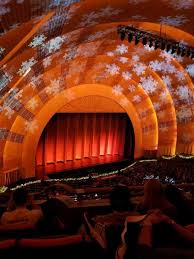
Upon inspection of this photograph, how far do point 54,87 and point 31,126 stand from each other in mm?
1520

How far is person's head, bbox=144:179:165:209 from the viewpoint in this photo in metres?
3.03

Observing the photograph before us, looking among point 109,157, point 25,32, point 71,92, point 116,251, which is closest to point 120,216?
point 116,251

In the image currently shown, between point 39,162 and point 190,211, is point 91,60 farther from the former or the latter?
point 190,211

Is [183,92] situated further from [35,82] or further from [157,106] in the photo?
[35,82]

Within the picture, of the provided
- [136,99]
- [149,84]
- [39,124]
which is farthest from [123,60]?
[39,124]

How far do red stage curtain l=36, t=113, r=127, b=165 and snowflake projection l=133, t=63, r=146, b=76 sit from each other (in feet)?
8.83

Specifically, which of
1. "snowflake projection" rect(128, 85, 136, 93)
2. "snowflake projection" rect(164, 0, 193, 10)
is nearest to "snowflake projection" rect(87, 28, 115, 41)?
"snowflake projection" rect(164, 0, 193, 10)

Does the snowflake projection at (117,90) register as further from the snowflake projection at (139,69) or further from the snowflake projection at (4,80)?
the snowflake projection at (4,80)

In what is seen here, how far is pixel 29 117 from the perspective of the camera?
11.4 meters

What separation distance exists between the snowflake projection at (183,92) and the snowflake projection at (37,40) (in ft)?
23.4

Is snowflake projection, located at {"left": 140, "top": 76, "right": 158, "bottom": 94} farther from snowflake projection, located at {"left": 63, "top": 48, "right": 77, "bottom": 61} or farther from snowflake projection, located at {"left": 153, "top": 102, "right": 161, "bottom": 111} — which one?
snowflake projection, located at {"left": 63, "top": 48, "right": 77, "bottom": 61}

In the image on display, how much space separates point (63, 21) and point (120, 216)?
4387mm

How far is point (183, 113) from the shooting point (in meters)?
13.2

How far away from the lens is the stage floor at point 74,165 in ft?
42.7
